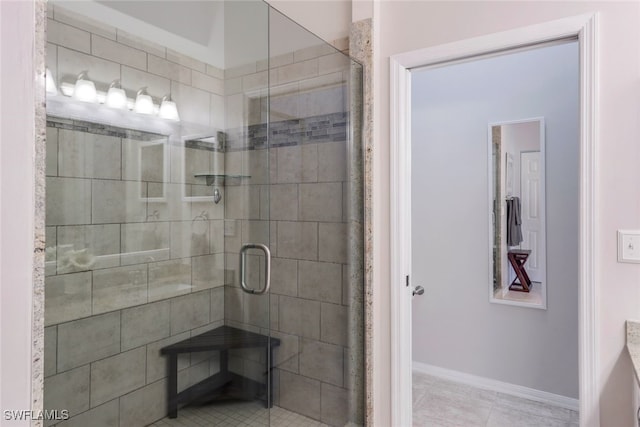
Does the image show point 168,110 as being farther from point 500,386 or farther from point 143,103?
point 500,386

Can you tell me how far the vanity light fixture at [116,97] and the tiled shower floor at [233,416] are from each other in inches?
47.2

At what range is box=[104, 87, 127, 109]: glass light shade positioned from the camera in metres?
1.37

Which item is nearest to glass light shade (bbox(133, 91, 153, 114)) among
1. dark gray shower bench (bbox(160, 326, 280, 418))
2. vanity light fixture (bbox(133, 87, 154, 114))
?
vanity light fixture (bbox(133, 87, 154, 114))

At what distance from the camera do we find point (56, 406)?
114 centimetres

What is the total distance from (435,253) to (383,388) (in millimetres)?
1377

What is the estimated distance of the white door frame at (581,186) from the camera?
152 cm

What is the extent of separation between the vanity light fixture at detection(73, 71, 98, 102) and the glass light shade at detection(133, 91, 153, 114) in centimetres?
14

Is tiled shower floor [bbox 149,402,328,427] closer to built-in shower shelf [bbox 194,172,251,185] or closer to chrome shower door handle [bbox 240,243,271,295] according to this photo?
chrome shower door handle [bbox 240,243,271,295]

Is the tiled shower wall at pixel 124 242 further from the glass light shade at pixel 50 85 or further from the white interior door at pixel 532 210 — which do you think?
the white interior door at pixel 532 210

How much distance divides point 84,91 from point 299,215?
1.01 metres

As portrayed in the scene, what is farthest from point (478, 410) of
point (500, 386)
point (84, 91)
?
point (84, 91)

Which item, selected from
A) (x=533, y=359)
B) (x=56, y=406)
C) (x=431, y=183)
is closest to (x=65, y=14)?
(x=56, y=406)

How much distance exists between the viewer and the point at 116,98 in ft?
4.57

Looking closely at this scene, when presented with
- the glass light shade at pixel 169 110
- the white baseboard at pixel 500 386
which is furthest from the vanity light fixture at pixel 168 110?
the white baseboard at pixel 500 386
